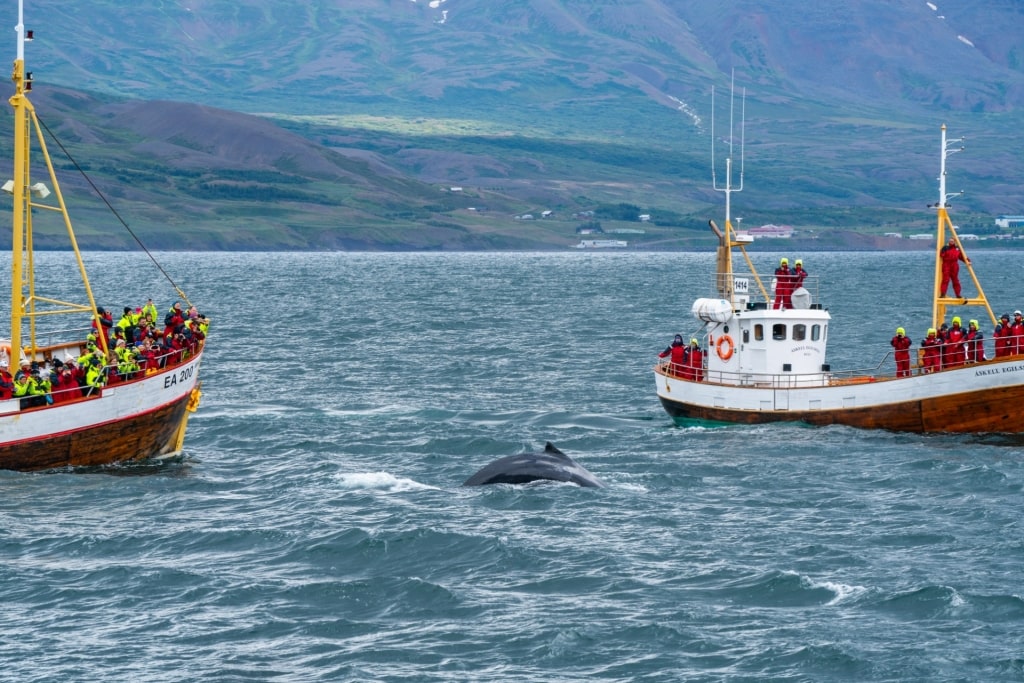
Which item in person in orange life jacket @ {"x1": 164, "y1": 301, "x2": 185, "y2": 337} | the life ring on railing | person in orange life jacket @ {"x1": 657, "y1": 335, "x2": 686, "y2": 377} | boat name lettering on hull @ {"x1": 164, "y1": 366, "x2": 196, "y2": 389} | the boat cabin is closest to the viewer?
boat name lettering on hull @ {"x1": 164, "y1": 366, "x2": 196, "y2": 389}

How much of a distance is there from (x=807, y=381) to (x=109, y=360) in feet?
78.2

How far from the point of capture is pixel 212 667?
93.5 feet

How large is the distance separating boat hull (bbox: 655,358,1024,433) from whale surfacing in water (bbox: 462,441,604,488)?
10.9 m

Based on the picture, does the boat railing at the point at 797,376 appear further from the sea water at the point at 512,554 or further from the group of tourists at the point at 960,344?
the sea water at the point at 512,554

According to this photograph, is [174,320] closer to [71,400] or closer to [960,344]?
[71,400]

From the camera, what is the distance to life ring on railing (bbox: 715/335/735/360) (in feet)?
184

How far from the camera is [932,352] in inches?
2014

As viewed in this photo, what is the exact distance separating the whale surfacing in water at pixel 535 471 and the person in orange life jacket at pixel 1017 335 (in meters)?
15.4

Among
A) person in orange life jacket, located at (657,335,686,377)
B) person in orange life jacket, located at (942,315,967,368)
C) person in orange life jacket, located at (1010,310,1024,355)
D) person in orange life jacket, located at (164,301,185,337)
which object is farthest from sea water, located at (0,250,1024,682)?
person in orange life jacket, located at (164,301,185,337)

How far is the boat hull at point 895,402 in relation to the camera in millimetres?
50250

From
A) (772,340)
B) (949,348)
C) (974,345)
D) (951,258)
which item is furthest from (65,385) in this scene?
(951,258)

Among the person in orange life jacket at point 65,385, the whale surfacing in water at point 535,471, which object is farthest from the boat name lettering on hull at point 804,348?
the person in orange life jacket at point 65,385

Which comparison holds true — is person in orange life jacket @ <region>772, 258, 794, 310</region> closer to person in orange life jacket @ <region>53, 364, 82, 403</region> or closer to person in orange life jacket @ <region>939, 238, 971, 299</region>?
person in orange life jacket @ <region>939, 238, 971, 299</region>

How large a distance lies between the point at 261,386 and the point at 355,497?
2840cm
